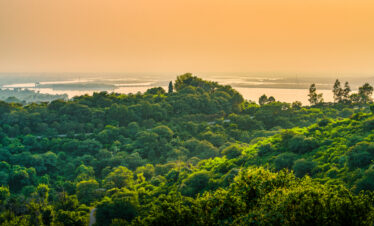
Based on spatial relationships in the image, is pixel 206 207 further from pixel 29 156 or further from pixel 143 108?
pixel 143 108

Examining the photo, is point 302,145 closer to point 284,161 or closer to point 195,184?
point 284,161

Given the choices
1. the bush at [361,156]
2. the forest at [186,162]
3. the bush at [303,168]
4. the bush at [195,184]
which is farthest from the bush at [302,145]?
the bush at [195,184]

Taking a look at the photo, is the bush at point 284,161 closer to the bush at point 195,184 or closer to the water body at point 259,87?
the bush at point 195,184

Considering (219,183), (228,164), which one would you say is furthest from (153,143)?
(219,183)

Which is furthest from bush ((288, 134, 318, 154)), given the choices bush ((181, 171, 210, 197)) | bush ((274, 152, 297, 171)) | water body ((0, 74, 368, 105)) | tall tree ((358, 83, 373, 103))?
water body ((0, 74, 368, 105))

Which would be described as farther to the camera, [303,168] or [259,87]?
[259,87]

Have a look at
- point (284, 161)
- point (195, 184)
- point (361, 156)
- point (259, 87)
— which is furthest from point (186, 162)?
point (259, 87)

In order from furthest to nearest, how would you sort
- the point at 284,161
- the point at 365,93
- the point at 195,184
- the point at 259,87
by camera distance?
the point at 259,87 < the point at 365,93 < the point at 195,184 < the point at 284,161

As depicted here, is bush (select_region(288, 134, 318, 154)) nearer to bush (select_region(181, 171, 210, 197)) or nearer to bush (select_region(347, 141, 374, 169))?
bush (select_region(347, 141, 374, 169))

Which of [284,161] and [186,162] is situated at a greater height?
[284,161]
